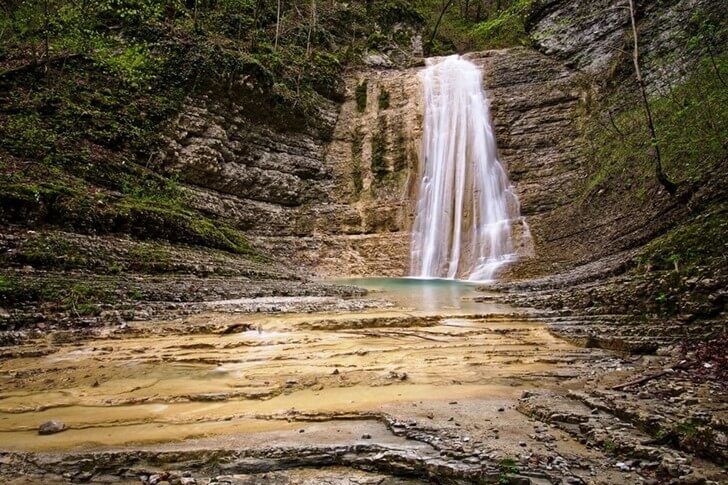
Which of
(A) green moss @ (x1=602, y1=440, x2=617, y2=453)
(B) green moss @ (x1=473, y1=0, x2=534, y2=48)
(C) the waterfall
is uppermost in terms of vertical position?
(B) green moss @ (x1=473, y1=0, x2=534, y2=48)

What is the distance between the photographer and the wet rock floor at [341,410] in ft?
8.98

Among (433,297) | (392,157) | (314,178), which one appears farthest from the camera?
(392,157)

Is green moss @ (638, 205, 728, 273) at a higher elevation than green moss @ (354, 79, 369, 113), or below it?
below

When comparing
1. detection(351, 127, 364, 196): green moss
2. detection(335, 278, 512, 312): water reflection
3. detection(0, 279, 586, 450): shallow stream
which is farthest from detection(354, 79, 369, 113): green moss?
detection(0, 279, 586, 450): shallow stream

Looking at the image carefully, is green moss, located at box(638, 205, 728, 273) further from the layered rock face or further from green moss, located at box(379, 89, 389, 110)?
green moss, located at box(379, 89, 389, 110)

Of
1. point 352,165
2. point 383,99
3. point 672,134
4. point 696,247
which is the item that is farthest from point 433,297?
point 383,99

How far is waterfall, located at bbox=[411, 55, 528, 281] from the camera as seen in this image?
56.4 feet

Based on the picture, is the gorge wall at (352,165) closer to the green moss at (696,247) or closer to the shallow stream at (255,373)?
the green moss at (696,247)

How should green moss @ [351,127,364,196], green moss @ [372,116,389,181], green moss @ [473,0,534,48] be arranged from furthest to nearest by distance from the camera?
green moss @ [473,0,534,48], green moss @ [372,116,389,181], green moss @ [351,127,364,196]

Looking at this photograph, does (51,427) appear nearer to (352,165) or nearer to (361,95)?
(352,165)

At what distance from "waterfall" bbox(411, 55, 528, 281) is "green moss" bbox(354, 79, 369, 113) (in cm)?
334

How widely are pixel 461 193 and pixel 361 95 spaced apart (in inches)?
342

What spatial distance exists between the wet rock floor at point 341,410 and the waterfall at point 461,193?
36.4 feet

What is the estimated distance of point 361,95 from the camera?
2342cm
